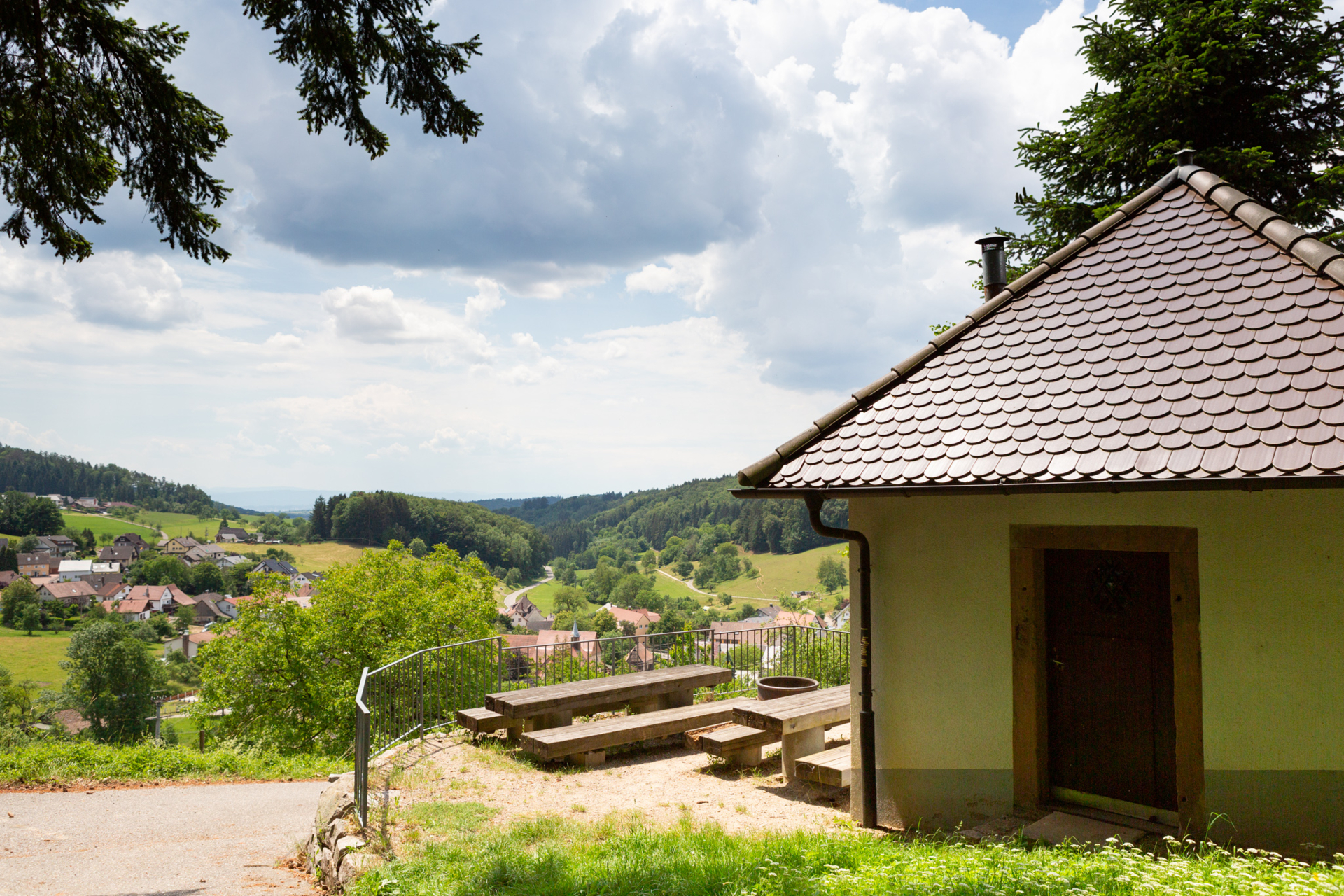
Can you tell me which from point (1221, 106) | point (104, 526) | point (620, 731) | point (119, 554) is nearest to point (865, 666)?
point (620, 731)

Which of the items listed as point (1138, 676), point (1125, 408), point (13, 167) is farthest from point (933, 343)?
point (13, 167)

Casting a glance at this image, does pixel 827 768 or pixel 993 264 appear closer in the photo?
pixel 827 768

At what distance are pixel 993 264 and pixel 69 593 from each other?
361 feet

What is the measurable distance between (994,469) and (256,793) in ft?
28.9

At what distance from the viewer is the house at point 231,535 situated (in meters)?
125

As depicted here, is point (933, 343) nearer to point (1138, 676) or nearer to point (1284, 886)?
point (1138, 676)

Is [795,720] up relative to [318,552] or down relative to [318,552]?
up

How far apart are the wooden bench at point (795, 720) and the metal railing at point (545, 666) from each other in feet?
8.99

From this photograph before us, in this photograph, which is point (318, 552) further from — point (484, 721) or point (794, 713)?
point (794, 713)

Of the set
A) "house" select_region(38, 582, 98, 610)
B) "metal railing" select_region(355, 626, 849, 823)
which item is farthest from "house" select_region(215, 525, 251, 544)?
"metal railing" select_region(355, 626, 849, 823)

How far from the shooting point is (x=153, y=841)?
6.17 meters

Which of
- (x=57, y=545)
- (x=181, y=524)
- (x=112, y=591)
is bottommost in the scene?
(x=112, y=591)

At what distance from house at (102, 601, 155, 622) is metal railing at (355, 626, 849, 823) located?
299 ft

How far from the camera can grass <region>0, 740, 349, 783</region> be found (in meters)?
8.17
